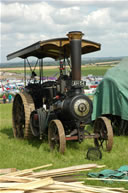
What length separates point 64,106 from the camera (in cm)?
659

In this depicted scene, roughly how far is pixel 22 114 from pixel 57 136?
85.3 inches

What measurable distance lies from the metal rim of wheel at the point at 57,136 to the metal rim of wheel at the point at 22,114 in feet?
4.19

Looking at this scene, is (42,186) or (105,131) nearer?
(42,186)

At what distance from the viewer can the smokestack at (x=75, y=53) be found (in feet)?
20.6

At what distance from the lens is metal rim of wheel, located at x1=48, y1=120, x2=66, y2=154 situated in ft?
20.3

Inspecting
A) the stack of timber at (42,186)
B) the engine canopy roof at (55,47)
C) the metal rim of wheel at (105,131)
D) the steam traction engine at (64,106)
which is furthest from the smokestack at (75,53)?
the stack of timber at (42,186)

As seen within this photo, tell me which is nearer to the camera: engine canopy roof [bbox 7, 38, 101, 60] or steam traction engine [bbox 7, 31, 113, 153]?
steam traction engine [bbox 7, 31, 113, 153]

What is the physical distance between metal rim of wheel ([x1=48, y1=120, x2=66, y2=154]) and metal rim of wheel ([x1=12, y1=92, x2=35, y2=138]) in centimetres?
128

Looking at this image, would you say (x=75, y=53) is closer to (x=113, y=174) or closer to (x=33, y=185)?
(x=113, y=174)

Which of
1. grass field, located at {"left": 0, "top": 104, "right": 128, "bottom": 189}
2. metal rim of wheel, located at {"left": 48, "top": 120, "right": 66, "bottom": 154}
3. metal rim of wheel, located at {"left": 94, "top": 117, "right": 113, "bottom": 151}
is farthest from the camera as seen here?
metal rim of wheel, located at {"left": 94, "top": 117, "right": 113, "bottom": 151}

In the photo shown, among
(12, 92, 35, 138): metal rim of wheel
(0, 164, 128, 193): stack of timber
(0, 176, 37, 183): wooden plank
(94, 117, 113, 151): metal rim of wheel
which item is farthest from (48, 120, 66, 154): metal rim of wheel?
(0, 176, 37, 183): wooden plank

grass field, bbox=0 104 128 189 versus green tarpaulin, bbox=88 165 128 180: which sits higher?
green tarpaulin, bbox=88 165 128 180

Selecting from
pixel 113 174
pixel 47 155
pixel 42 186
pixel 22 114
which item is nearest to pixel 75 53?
pixel 47 155

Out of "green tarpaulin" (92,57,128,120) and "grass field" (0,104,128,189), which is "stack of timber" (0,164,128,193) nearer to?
"grass field" (0,104,128,189)
